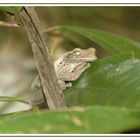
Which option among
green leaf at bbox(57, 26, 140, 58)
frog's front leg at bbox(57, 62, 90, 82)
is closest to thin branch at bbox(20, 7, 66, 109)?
frog's front leg at bbox(57, 62, 90, 82)

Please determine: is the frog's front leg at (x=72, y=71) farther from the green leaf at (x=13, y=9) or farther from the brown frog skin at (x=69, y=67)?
the green leaf at (x=13, y=9)

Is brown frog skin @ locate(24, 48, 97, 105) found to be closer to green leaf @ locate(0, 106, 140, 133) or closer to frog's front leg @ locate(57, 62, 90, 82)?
frog's front leg @ locate(57, 62, 90, 82)

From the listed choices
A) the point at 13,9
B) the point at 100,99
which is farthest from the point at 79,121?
the point at 13,9

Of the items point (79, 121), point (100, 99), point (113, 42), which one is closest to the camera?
point (79, 121)

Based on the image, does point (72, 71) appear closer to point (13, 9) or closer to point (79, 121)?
point (13, 9)

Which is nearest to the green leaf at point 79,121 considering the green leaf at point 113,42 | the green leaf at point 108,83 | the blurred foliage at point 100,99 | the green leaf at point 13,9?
the blurred foliage at point 100,99
